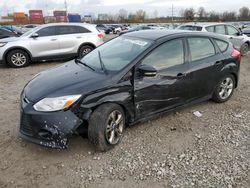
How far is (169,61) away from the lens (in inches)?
146

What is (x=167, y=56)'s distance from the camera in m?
3.70

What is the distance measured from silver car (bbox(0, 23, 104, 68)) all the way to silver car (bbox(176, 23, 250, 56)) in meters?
3.93

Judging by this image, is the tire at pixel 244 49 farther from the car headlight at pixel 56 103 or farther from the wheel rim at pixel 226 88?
the car headlight at pixel 56 103

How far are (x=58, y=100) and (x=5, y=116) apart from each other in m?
1.90

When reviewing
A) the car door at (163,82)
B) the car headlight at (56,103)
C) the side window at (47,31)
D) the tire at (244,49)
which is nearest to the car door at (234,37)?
the tire at (244,49)

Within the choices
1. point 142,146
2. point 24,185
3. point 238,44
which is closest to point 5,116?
point 24,185

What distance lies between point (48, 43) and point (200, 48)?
19.8 ft

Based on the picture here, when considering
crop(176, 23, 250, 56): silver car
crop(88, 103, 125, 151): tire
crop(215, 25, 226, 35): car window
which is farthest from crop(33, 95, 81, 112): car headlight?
crop(215, 25, 226, 35): car window

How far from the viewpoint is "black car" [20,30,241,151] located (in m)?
2.90

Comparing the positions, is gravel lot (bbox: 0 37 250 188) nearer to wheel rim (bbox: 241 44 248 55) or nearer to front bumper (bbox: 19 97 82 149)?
front bumper (bbox: 19 97 82 149)

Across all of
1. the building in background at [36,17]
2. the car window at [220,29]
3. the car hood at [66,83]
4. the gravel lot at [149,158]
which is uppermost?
the building in background at [36,17]

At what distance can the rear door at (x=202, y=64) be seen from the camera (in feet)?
13.1

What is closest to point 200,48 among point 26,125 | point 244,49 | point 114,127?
point 114,127

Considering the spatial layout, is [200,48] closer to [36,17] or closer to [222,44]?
[222,44]
